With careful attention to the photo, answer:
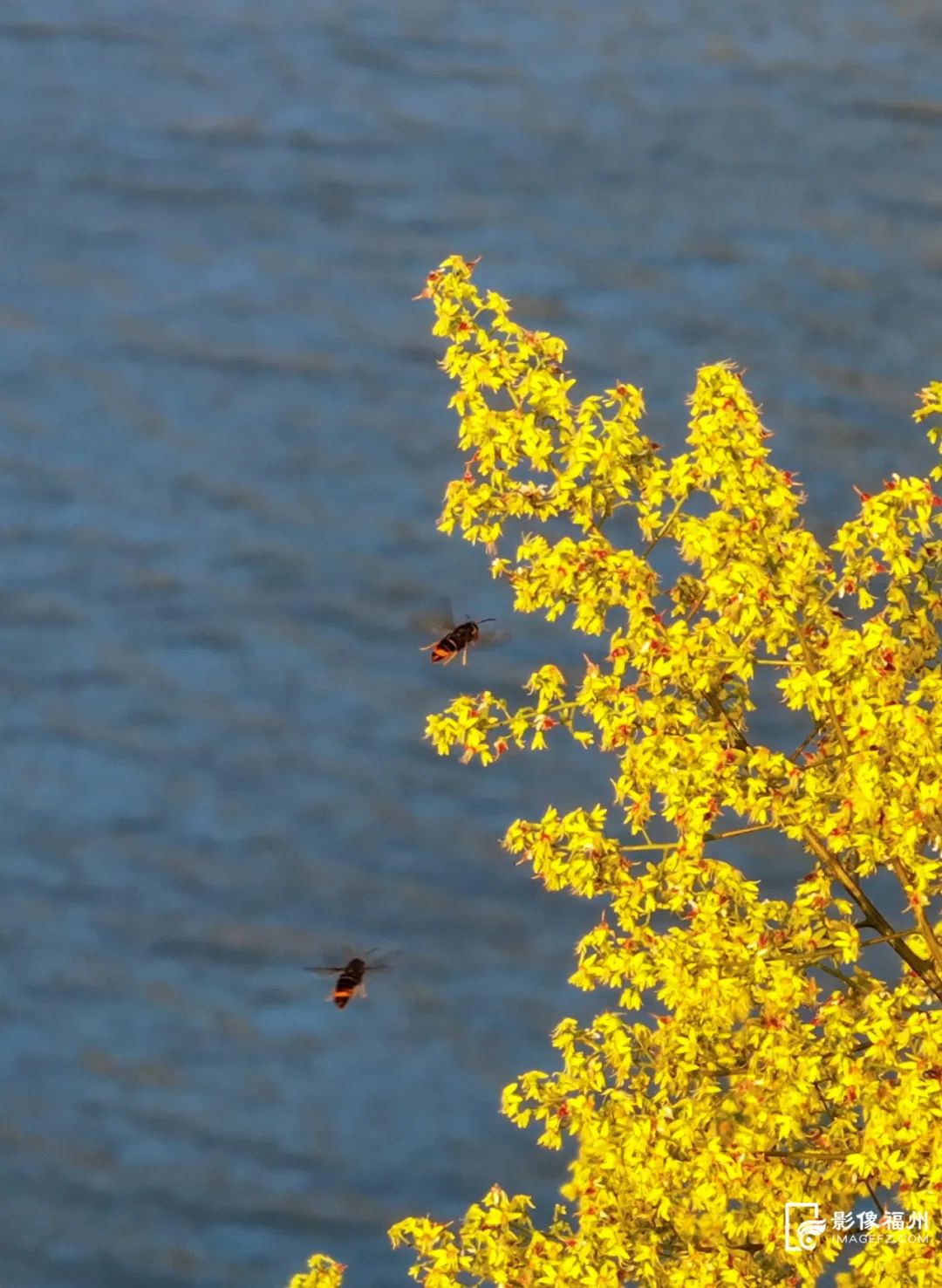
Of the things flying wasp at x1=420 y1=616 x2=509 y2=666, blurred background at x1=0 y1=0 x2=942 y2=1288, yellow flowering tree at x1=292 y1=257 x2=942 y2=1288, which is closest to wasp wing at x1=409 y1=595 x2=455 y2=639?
flying wasp at x1=420 y1=616 x2=509 y2=666

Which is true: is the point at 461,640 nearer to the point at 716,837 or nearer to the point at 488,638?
the point at 488,638

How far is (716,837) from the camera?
5363 millimetres

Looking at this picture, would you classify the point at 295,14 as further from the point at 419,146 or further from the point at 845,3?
the point at 845,3

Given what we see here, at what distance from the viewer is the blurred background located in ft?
27.7

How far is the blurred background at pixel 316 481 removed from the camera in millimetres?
8445

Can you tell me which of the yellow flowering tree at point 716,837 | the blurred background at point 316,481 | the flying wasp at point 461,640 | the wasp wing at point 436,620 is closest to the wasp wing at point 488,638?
the flying wasp at point 461,640

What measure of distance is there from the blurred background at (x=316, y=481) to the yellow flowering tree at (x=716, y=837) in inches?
119

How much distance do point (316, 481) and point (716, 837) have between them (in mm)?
4229

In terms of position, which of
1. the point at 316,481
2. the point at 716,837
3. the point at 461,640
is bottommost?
the point at 716,837

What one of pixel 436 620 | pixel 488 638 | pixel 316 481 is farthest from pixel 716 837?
pixel 316 481

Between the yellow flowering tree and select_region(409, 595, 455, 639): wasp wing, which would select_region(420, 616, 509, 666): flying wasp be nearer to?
select_region(409, 595, 455, 639): wasp wing

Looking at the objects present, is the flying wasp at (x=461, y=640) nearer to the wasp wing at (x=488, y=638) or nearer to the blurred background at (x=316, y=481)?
the wasp wing at (x=488, y=638)

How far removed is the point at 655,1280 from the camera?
532cm

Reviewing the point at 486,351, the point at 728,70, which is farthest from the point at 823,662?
the point at 728,70
